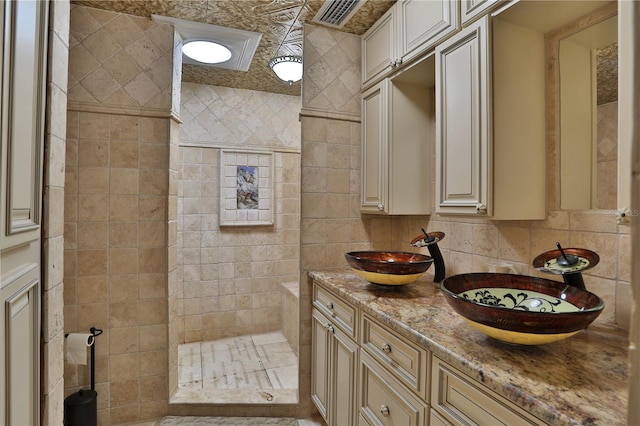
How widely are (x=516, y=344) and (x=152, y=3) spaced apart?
97.4 inches

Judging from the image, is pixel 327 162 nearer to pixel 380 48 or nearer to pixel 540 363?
pixel 380 48

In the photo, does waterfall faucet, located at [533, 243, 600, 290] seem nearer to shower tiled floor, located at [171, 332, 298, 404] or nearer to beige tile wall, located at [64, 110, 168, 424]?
shower tiled floor, located at [171, 332, 298, 404]

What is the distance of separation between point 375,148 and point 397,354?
128 cm

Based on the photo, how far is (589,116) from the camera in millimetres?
1277

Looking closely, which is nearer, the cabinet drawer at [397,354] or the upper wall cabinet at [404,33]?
the cabinet drawer at [397,354]

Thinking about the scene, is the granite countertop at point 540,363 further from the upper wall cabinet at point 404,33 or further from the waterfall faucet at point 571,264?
the upper wall cabinet at point 404,33

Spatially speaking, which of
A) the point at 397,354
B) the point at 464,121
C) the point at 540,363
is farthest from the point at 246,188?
the point at 540,363

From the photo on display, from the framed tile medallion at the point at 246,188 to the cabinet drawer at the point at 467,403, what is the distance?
2.58 meters

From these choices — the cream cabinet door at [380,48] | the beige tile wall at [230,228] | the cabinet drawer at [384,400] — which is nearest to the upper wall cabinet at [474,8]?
the cream cabinet door at [380,48]

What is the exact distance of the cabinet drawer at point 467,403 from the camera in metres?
0.81

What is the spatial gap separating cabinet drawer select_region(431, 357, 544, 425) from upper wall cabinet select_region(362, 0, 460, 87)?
4.57ft

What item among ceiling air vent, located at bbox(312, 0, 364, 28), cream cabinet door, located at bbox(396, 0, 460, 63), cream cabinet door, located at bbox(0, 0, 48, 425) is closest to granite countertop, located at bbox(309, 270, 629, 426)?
cream cabinet door, located at bbox(0, 0, 48, 425)

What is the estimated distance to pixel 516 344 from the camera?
966 mm

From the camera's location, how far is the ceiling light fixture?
2639mm
